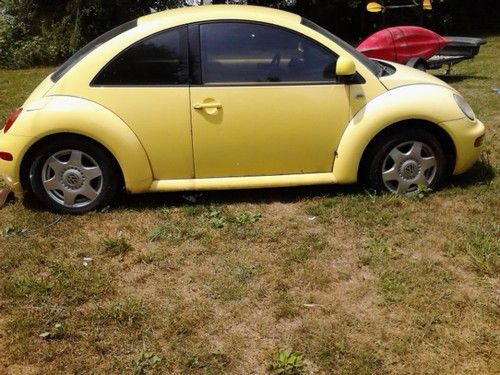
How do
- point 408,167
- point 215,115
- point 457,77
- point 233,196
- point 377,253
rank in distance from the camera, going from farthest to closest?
point 457,77, point 233,196, point 408,167, point 215,115, point 377,253

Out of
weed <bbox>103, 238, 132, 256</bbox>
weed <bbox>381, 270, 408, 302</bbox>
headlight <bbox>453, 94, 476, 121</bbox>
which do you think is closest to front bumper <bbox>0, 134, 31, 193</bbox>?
weed <bbox>103, 238, 132, 256</bbox>

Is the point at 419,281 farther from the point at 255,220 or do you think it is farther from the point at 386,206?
the point at 255,220

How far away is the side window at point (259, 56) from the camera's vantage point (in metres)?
4.28

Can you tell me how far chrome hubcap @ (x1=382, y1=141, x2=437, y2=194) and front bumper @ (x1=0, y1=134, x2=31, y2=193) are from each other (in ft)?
9.36

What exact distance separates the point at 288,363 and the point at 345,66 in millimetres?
2338

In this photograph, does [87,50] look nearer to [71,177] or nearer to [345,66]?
[71,177]

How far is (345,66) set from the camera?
4.18 meters

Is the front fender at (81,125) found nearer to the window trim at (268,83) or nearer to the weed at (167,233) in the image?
the weed at (167,233)

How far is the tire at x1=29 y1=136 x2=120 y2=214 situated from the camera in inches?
169

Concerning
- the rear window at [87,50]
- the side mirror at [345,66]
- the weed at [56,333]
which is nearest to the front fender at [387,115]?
the side mirror at [345,66]

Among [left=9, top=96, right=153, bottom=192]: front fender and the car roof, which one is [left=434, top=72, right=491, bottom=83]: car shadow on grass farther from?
[left=9, top=96, right=153, bottom=192]: front fender

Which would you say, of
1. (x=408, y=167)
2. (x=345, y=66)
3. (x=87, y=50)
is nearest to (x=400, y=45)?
(x=408, y=167)

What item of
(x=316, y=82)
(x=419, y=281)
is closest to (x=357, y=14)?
(x=316, y=82)

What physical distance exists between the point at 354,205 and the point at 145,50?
2.06 metres
